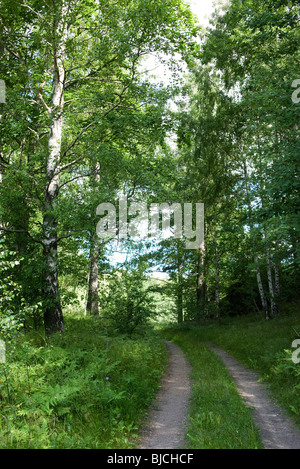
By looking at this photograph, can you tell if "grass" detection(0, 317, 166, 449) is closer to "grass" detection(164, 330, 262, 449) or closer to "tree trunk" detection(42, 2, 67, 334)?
"grass" detection(164, 330, 262, 449)

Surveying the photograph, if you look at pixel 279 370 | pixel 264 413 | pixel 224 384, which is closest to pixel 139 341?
pixel 224 384

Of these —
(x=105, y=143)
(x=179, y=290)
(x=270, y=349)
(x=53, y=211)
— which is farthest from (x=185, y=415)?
(x=179, y=290)

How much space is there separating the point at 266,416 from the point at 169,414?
6.49 ft

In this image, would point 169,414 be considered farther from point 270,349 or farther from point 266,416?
point 270,349

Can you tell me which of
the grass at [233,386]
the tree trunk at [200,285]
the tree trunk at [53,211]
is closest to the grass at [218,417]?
the grass at [233,386]

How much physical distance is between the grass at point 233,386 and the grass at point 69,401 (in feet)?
3.99

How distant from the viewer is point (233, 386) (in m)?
8.05

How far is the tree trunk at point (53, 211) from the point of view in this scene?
10172 millimetres

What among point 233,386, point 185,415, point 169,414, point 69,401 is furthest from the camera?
point 233,386

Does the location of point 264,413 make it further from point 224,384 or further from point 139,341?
point 139,341

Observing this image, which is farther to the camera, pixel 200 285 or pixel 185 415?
pixel 200 285
